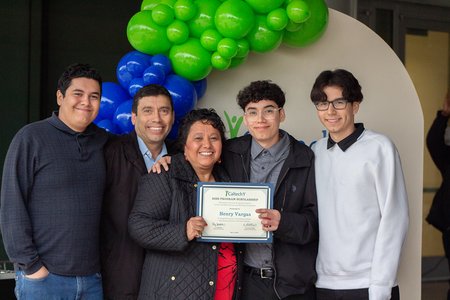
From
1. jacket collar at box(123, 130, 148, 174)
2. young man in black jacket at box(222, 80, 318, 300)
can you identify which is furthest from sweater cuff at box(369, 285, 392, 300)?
jacket collar at box(123, 130, 148, 174)

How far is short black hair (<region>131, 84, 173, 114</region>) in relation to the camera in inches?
122

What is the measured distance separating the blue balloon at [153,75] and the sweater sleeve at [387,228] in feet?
3.97

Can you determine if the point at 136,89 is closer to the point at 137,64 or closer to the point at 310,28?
the point at 137,64

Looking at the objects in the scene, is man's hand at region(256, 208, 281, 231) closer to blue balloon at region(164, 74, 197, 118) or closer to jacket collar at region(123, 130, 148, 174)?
jacket collar at region(123, 130, 148, 174)

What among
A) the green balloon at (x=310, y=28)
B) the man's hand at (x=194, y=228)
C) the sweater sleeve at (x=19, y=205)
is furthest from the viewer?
the green balloon at (x=310, y=28)

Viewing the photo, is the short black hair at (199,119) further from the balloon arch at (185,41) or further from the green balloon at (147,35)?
the green balloon at (147,35)

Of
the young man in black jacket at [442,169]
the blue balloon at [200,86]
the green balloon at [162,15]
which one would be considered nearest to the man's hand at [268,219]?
the blue balloon at [200,86]

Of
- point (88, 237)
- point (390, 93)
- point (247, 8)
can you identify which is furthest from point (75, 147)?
point (390, 93)

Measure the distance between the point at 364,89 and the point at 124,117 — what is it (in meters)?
1.68

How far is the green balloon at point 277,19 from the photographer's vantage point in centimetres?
347

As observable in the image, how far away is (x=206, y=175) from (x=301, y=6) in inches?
46.1

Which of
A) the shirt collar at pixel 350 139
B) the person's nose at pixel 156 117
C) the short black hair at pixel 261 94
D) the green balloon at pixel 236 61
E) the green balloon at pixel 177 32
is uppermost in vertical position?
the green balloon at pixel 177 32

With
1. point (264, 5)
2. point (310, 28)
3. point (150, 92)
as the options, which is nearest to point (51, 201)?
point (150, 92)

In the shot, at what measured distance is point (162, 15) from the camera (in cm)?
333
